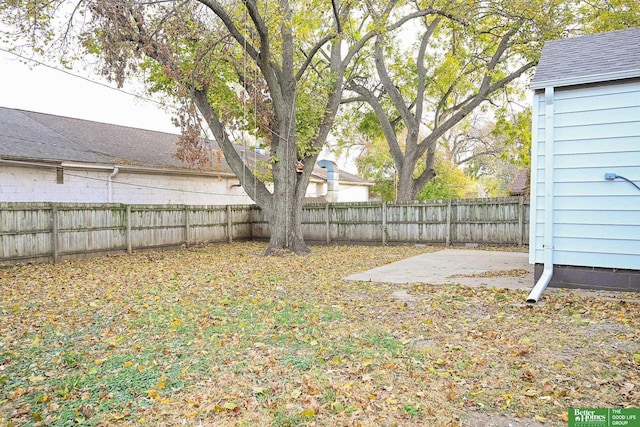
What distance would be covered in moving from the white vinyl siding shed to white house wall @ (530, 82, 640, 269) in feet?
0.04

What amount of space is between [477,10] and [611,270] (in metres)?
9.55

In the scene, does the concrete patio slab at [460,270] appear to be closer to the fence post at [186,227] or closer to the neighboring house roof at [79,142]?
the neighboring house roof at [79,142]

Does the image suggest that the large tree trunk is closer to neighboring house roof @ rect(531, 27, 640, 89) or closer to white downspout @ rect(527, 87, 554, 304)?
neighboring house roof @ rect(531, 27, 640, 89)

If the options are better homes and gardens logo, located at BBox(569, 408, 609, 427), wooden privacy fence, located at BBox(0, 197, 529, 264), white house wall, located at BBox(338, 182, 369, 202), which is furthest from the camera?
white house wall, located at BBox(338, 182, 369, 202)

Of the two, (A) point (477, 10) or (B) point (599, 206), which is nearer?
(B) point (599, 206)

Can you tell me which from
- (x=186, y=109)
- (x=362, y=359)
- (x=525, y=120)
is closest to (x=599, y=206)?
(x=362, y=359)

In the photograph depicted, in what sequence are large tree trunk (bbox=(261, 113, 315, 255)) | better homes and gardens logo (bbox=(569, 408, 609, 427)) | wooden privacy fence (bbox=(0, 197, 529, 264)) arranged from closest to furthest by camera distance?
better homes and gardens logo (bbox=(569, 408, 609, 427)) → wooden privacy fence (bbox=(0, 197, 529, 264)) → large tree trunk (bbox=(261, 113, 315, 255))

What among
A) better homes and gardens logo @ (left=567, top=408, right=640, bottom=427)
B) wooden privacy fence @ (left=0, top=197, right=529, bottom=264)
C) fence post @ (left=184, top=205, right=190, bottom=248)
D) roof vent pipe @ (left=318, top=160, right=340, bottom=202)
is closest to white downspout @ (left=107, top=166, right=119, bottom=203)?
wooden privacy fence @ (left=0, top=197, right=529, bottom=264)

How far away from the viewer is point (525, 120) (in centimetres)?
1540

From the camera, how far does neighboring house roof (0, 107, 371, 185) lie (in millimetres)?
10984

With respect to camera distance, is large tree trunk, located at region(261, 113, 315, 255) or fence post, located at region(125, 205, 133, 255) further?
fence post, located at region(125, 205, 133, 255)

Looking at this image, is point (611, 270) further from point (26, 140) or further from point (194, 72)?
point (26, 140)

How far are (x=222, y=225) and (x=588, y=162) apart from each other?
11.8 metres

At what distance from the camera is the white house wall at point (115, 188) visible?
1051 cm
